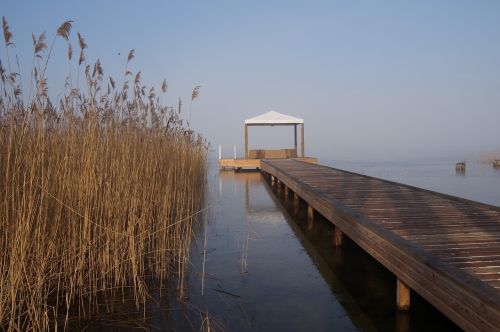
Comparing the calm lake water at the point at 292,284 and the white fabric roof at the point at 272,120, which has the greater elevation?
the white fabric roof at the point at 272,120

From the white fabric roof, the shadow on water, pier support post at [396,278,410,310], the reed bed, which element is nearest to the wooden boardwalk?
pier support post at [396,278,410,310]

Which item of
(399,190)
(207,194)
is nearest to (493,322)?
(399,190)

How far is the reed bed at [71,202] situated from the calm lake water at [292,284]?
0.31 m

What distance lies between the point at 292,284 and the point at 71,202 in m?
1.44

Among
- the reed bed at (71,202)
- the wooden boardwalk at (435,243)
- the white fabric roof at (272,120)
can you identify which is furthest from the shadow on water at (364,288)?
the white fabric roof at (272,120)

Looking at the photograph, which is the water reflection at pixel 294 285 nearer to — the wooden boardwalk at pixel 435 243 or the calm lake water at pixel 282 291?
the calm lake water at pixel 282 291

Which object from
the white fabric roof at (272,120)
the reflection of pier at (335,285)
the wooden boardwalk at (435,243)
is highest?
the white fabric roof at (272,120)

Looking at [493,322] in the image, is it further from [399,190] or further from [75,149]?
[399,190]

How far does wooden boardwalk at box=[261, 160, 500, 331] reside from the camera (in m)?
1.38

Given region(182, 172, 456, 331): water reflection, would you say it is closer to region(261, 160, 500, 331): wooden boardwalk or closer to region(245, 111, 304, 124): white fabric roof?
region(261, 160, 500, 331): wooden boardwalk

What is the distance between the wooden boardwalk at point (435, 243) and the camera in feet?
4.53

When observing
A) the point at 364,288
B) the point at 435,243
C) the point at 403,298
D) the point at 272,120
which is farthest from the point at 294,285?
the point at 272,120

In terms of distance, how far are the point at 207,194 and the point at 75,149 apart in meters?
4.73

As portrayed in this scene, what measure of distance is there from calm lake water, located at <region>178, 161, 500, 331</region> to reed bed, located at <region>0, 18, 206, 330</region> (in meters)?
0.31
